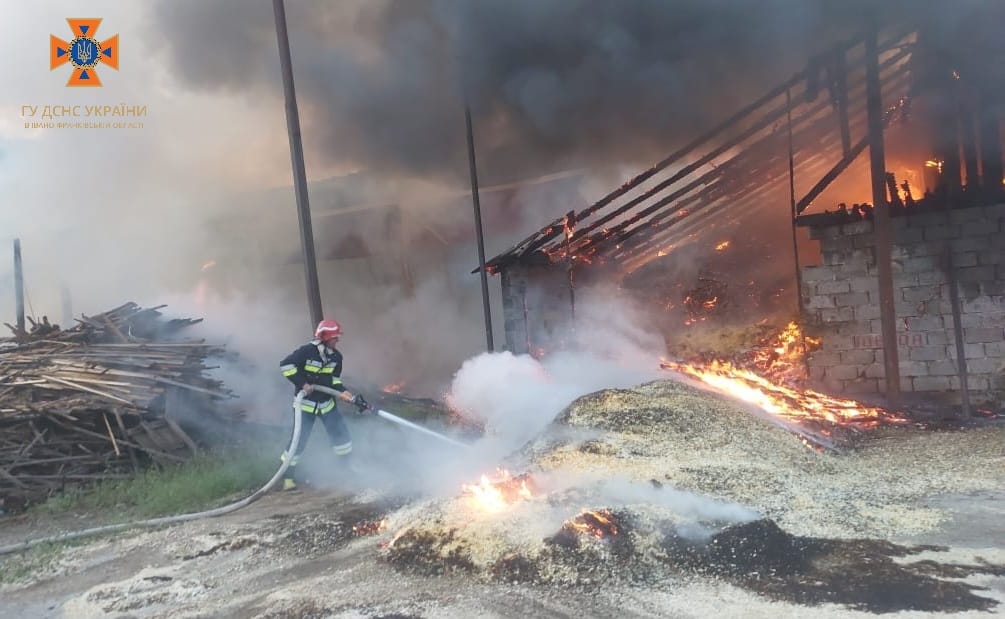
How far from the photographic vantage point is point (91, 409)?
256 inches

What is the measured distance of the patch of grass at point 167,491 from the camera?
5.64m

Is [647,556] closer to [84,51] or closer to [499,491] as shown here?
[499,491]

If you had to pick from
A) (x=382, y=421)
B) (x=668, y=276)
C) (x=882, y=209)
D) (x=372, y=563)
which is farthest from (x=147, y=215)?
(x=882, y=209)

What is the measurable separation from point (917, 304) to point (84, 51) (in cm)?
1534

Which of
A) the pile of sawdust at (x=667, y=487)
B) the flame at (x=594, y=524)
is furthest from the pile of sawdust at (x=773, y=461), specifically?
the flame at (x=594, y=524)

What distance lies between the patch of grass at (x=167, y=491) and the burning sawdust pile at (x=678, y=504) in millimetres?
2268

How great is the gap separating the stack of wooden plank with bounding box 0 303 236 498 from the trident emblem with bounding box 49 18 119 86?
302 inches

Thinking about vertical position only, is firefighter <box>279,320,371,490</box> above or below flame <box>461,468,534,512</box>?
above

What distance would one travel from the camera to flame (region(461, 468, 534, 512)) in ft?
14.0

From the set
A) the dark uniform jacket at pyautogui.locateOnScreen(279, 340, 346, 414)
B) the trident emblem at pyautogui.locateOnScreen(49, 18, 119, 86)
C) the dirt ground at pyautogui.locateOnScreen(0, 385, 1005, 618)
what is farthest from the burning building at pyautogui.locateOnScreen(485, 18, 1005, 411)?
the trident emblem at pyautogui.locateOnScreen(49, 18, 119, 86)

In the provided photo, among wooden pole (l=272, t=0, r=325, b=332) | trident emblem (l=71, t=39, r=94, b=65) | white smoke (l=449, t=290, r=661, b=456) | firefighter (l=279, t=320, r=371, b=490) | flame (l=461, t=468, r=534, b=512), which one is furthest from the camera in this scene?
trident emblem (l=71, t=39, r=94, b=65)

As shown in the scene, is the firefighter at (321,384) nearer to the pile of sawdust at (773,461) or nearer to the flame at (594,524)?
the pile of sawdust at (773,461)

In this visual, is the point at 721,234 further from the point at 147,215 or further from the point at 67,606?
the point at 147,215

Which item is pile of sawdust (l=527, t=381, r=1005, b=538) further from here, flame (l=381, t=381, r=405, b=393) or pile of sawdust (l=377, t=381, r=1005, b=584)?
flame (l=381, t=381, r=405, b=393)
